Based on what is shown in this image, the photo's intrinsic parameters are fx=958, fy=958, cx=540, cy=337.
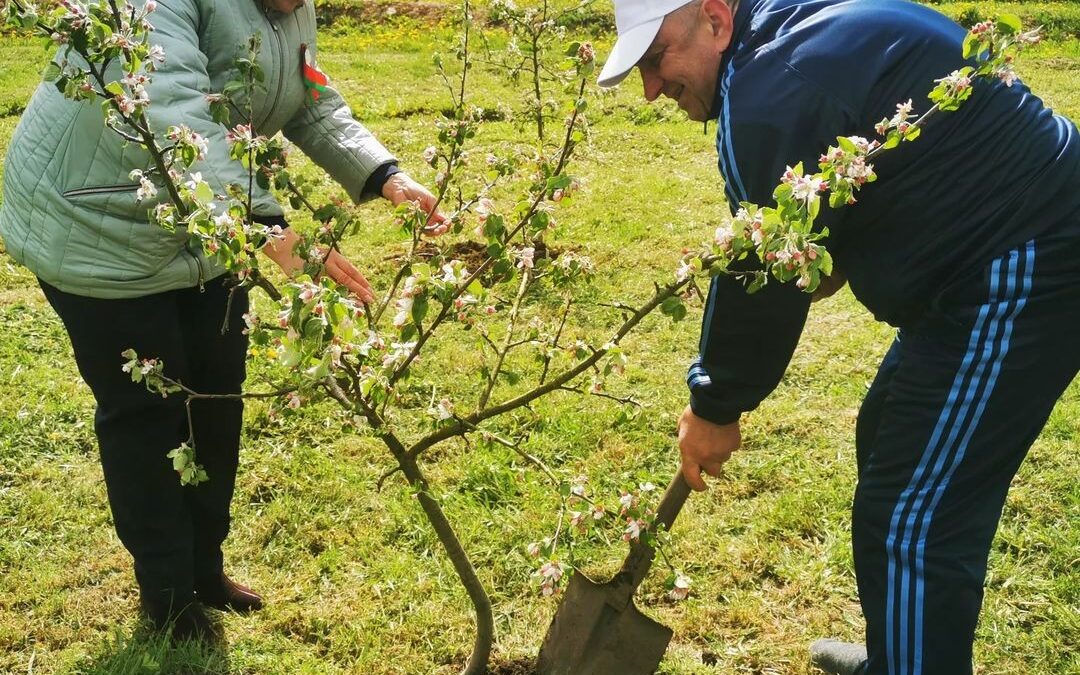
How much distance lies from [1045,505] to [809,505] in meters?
0.84

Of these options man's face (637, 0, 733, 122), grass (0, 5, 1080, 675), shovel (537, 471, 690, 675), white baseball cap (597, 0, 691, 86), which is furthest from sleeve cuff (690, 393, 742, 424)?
white baseball cap (597, 0, 691, 86)

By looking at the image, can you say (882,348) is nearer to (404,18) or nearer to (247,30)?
(247,30)

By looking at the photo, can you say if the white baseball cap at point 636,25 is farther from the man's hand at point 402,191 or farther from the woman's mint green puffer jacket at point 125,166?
the woman's mint green puffer jacket at point 125,166

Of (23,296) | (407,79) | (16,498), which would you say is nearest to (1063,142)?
(16,498)

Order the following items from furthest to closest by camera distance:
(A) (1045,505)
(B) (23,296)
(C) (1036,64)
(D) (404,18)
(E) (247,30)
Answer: (D) (404,18) < (C) (1036,64) < (B) (23,296) < (A) (1045,505) < (E) (247,30)

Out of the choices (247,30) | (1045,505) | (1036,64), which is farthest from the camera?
(1036,64)

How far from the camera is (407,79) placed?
1116 centimetres

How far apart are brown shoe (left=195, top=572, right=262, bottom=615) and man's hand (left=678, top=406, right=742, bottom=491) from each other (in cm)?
157

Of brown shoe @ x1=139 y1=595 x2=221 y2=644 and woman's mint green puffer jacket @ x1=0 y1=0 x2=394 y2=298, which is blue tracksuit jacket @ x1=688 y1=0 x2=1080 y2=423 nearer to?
woman's mint green puffer jacket @ x1=0 y1=0 x2=394 y2=298

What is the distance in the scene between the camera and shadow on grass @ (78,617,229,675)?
2762mm

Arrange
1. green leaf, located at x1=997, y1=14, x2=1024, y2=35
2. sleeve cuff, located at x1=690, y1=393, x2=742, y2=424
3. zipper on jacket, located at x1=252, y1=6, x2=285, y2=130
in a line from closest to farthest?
green leaf, located at x1=997, y1=14, x2=1024, y2=35, sleeve cuff, located at x1=690, y1=393, x2=742, y2=424, zipper on jacket, located at x1=252, y1=6, x2=285, y2=130

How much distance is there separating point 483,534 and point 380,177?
135 cm

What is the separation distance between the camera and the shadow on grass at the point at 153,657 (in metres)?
2.76

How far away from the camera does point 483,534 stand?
135 inches
